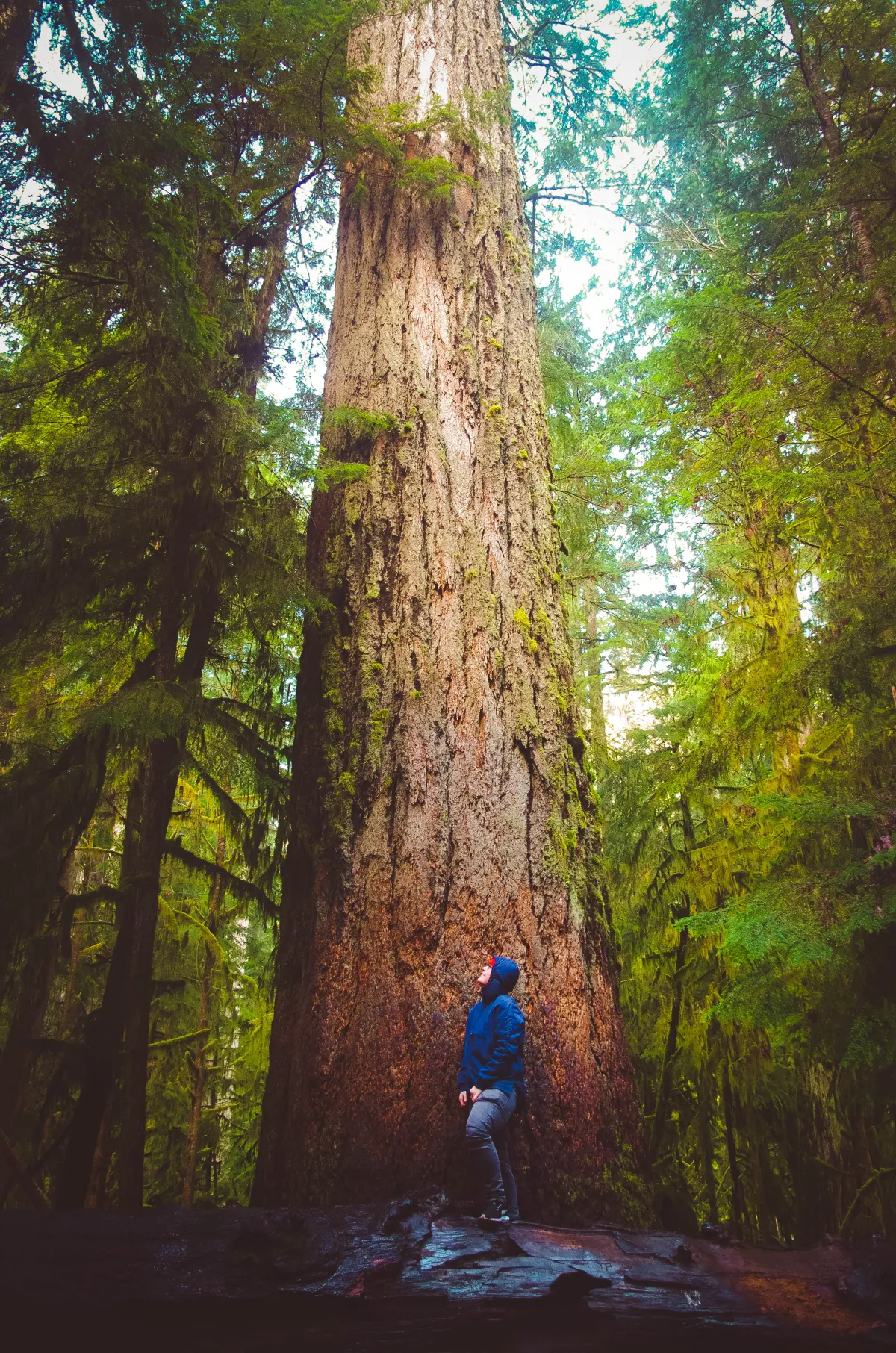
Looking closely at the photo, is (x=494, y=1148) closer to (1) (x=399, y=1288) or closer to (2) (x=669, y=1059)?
(1) (x=399, y=1288)

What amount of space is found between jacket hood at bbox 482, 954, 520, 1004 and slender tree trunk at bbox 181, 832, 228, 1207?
5284 millimetres

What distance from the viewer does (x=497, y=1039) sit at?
2.21 meters

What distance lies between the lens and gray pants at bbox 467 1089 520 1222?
1979mm

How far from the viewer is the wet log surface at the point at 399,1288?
1375 mm

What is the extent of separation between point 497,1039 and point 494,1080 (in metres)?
0.12

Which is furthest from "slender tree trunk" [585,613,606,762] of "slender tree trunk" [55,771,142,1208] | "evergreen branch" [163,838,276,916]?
"slender tree trunk" [55,771,142,1208]

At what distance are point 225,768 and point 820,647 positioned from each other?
11.0 ft

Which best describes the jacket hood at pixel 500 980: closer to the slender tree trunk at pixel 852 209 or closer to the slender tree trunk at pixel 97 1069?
the slender tree trunk at pixel 97 1069

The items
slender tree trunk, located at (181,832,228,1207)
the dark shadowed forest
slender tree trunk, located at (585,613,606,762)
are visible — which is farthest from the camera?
slender tree trunk, located at (181,832,228,1207)

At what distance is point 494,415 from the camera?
11.8 ft

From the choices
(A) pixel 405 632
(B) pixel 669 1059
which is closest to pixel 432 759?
(A) pixel 405 632

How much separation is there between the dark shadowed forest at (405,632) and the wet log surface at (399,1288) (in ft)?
1.73

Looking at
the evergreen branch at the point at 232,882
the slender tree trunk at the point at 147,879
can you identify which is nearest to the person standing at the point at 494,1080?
the slender tree trunk at the point at 147,879

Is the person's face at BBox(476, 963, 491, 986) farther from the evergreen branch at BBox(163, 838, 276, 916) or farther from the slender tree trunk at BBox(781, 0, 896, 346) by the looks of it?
the slender tree trunk at BBox(781, 0, 896, 346)
